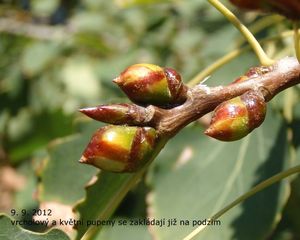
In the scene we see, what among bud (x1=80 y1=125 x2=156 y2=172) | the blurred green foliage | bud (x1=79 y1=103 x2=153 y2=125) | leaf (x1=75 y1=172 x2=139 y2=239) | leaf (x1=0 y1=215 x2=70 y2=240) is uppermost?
bud (x1=79 y1=103 x2=153 y2=125)

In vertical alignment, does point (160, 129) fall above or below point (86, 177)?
above

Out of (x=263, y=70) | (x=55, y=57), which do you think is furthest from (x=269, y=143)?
(x=55, y=57)

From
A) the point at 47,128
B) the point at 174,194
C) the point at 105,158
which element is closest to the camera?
the point at 105,158

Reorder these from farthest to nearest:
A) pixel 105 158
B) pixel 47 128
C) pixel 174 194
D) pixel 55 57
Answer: pixel 55 57 → pixel 47 128 → pixel 174 194 → pixel 105 158

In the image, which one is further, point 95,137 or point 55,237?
point 55,237

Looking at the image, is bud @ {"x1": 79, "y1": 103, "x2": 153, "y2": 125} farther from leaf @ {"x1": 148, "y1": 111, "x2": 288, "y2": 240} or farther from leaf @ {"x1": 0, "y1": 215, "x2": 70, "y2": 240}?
leaf @ {"x1": 148, "y1": 111, "x2": 288, "y2": 240}

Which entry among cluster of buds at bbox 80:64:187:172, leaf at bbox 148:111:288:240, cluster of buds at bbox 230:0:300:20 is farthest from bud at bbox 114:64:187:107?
leaf at bbox 148:111:288:240

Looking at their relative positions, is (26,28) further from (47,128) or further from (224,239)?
(224,239)
